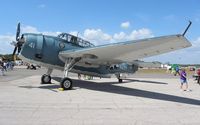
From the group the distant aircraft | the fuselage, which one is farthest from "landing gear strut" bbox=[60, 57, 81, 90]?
the fuselage

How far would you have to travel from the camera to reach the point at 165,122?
7852mm

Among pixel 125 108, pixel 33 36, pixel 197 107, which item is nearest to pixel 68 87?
pixel 33 36

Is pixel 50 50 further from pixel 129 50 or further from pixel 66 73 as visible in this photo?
pixel 129 50

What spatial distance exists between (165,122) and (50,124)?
2.98 metres

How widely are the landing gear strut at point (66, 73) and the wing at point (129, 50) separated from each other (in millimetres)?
315

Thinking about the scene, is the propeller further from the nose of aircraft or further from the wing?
the wing

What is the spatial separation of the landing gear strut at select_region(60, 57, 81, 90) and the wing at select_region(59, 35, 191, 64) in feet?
1.03

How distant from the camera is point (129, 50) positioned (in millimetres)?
14211

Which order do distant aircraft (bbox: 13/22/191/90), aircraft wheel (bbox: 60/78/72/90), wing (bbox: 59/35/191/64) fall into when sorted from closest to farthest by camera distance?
1. wing (bbox: 59/35/191/64)
2. distant aircraft (bbox: 13/22/191/90)
3. aircraft wheel (bbox: 60/78/72/90)

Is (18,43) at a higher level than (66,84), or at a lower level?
higher

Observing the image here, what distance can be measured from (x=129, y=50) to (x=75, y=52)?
335 centimetres

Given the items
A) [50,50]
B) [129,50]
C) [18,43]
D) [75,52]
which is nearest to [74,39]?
[50,50]

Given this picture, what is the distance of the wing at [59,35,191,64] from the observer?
454 inches

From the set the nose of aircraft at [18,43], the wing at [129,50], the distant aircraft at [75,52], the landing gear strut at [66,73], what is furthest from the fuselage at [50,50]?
the landing gear strut at [66,73]
